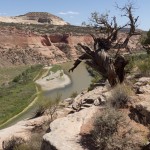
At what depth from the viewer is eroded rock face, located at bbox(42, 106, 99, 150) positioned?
1236 cm

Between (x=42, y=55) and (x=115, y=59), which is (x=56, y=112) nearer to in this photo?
(x=115, y=59)

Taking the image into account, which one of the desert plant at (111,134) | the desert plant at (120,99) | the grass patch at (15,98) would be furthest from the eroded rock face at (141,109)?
the grass patch at (15,98)

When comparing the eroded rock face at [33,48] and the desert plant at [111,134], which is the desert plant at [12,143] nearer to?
the desert plant at [111,134]

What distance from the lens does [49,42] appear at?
107m

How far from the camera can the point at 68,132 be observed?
13.9 metres

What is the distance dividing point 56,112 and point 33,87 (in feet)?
111

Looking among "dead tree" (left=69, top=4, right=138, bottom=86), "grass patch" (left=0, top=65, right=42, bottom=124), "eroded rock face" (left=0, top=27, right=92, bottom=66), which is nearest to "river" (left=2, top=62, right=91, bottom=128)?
"grass patch" (left=0, top=65, right=42, bottom=124)

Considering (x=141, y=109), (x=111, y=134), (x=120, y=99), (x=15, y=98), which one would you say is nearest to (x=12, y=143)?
(x=120, y=99)

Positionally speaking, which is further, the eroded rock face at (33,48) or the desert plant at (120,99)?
the eroded rock face at (33,48)

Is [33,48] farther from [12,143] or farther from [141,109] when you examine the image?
[141,109]

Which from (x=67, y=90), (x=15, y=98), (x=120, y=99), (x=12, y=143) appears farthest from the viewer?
(x=67, y=90)

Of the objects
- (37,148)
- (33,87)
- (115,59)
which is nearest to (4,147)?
(37,148)

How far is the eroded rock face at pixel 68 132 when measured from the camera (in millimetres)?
12363

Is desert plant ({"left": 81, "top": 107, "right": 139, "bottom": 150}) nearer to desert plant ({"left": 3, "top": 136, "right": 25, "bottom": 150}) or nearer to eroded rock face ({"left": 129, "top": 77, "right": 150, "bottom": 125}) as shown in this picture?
eroded rock face ({"left": 129, "top": 77, "right": 150, "bottom": 125})
